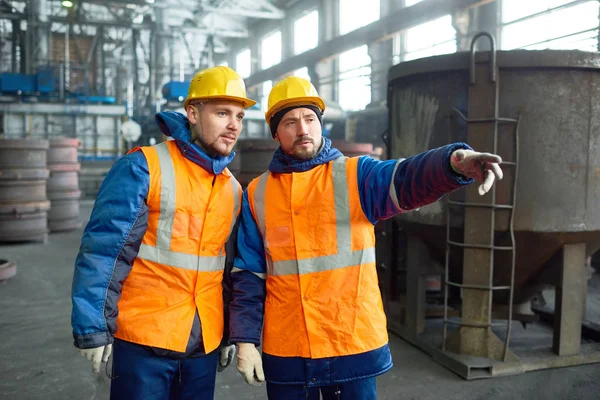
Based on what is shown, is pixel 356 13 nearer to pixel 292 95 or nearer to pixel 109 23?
pixel 109 23

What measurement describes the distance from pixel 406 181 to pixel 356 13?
18.0 meters

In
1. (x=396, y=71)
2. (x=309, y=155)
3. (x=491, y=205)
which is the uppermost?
(x=396, y=71)

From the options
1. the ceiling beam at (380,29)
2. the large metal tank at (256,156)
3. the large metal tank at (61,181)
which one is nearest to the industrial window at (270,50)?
the ceiling beam at (380,29)

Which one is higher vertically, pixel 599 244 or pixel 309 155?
pixel 309 155

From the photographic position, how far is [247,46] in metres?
29.0

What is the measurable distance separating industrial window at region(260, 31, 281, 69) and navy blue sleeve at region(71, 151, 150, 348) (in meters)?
23.8

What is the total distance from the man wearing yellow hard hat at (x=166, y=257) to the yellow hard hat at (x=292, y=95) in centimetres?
13

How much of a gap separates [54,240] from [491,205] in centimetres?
872

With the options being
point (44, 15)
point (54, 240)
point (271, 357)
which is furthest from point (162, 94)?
point (271, 357)

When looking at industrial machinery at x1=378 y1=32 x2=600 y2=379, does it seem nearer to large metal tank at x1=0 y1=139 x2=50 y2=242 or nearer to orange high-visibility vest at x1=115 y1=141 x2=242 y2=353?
orange high-visibility vest at x1=115 y1=141 x2=242 y2=353

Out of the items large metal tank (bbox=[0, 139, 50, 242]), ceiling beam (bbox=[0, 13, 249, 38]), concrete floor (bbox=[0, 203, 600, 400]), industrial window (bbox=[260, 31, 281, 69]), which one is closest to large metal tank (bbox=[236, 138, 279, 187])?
concrete floor (bbox=[0, 203, 600, 400])

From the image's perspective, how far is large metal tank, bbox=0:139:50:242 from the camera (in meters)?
8.70

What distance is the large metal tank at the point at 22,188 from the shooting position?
8.70 meters

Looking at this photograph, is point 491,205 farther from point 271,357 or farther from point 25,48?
point 25,48
